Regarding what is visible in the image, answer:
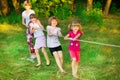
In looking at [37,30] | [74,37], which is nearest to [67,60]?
[37,30]

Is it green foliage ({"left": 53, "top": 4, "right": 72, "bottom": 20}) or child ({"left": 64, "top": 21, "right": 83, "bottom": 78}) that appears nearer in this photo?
child ({"left": 64, "top": 21, "right": 83, "bottom": 78})

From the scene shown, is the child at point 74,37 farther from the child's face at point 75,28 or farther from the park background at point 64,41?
the park background at point 64,41

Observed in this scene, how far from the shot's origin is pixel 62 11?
556 inches

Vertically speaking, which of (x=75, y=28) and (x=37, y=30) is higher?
(x=75, y=28)

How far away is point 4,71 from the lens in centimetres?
860

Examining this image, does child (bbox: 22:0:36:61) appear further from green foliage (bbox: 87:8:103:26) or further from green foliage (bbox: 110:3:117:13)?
green foliage (bbox: 110:3:117:13)

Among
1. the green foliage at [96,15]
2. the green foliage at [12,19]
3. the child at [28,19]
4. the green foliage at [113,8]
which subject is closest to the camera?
the child at [28,19]

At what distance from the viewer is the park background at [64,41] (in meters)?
8.34

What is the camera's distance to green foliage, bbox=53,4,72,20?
1409 centimetres

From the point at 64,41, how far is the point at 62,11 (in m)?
3.11

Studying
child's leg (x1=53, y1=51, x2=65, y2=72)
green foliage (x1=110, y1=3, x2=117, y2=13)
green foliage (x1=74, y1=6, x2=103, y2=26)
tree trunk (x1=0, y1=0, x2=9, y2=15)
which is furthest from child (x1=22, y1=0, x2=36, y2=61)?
green foliage (x1=110, y1=3, x2=117, y2=13)

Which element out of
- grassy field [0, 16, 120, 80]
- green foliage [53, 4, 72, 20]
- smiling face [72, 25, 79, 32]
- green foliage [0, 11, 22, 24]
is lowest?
grassy field [0, 16, 120, 80]

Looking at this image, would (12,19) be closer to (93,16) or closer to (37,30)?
(93,16)

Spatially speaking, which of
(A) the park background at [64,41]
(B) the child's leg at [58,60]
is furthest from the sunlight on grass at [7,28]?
(B) the child's leg at [58,60]
